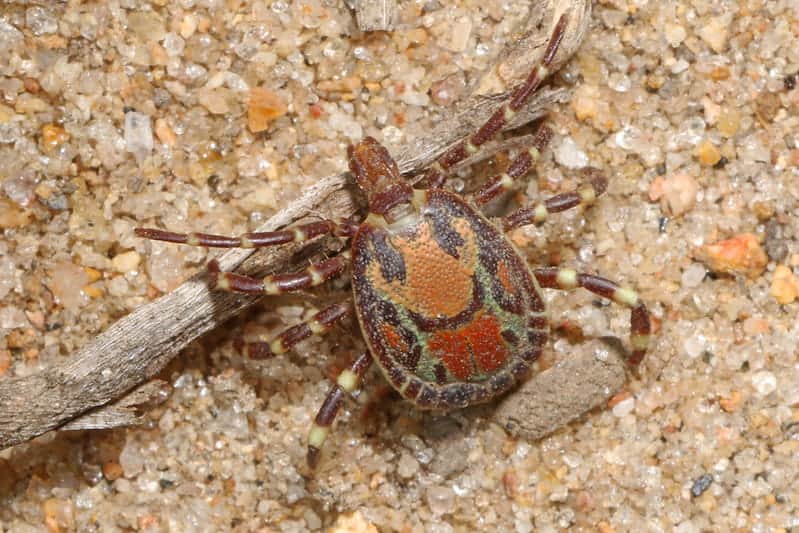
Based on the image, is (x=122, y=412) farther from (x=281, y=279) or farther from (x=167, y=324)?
(x=281, y=279)

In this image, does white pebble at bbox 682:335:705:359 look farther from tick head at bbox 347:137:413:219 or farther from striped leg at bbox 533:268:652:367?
tick head at bbox 347:137:413:219

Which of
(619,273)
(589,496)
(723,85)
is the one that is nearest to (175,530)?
(589,496)

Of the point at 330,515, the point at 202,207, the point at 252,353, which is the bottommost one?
the point at 330,515

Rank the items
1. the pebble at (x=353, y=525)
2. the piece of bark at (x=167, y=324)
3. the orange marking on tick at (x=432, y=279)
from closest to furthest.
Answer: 1. the orange marking on tick at (x=432, y=279)
2. the piece of bark at (x=167, y=324)
3. the pebble at (x=353, y=525)

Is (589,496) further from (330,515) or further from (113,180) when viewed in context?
(113,180)

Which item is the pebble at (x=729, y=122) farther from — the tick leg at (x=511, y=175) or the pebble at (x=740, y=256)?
the tick leg at (x=511, y=175)

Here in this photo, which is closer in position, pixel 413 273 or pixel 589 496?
pixel 413 273

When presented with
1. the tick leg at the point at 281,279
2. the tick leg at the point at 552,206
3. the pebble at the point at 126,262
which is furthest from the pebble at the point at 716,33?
the pebble at the point at 126,262
